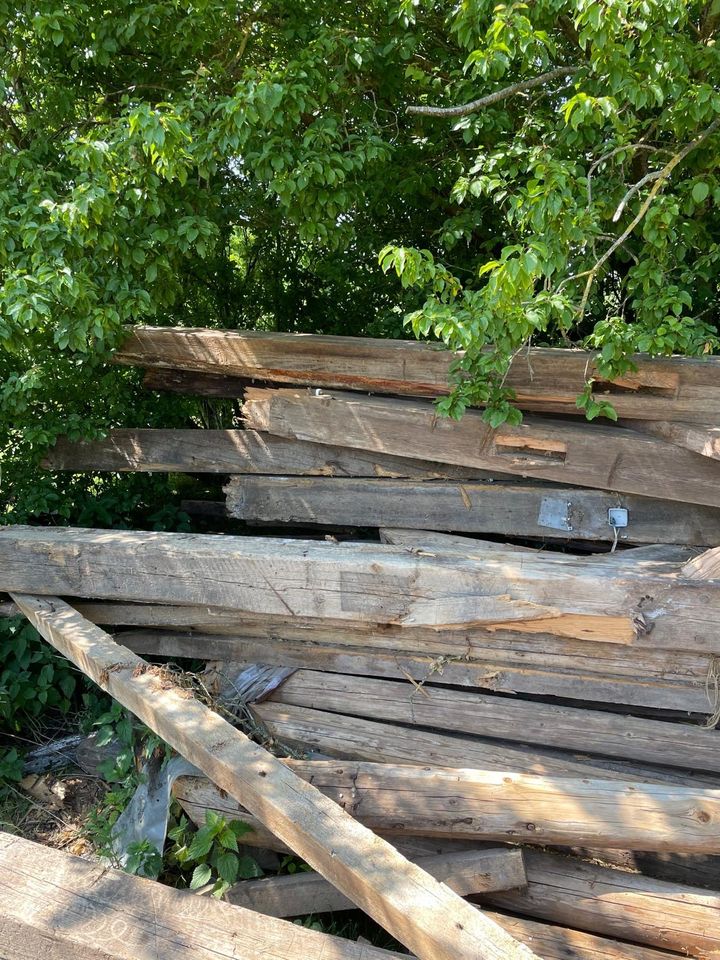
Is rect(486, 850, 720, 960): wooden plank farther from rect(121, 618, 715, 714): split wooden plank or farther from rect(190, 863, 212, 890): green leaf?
rect(190, 863, 212, 890): green leaf

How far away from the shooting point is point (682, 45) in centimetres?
360

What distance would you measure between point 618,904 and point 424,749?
3.76ft

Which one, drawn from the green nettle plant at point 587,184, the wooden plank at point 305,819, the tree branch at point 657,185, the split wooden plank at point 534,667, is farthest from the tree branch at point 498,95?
the wooden plank at point 305,819

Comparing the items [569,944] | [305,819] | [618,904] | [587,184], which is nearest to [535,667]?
[618,904]

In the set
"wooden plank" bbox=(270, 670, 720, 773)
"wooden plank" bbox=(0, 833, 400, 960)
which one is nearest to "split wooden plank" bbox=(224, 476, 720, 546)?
"wooden plank" bbox=(270, 670, 720, 773)

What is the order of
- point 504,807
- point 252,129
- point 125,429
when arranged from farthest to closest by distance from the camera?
point 125,429 < point 252,129 < point 504,807

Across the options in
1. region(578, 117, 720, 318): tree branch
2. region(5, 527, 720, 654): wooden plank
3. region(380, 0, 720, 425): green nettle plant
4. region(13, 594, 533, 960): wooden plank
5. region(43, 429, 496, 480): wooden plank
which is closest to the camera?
region(13, 594, 533, 960): wooden plank

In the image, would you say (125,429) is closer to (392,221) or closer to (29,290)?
(29,290)

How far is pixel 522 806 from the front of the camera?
119 inches

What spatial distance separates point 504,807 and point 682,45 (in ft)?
11.3

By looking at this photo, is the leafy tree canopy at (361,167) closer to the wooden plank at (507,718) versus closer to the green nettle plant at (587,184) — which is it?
the green nettle plant at (587,184)

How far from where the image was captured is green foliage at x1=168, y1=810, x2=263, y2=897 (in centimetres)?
336

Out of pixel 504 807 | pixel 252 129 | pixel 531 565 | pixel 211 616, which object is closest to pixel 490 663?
pixel 531 565

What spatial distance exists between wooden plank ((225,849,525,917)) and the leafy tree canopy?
2021 mm
